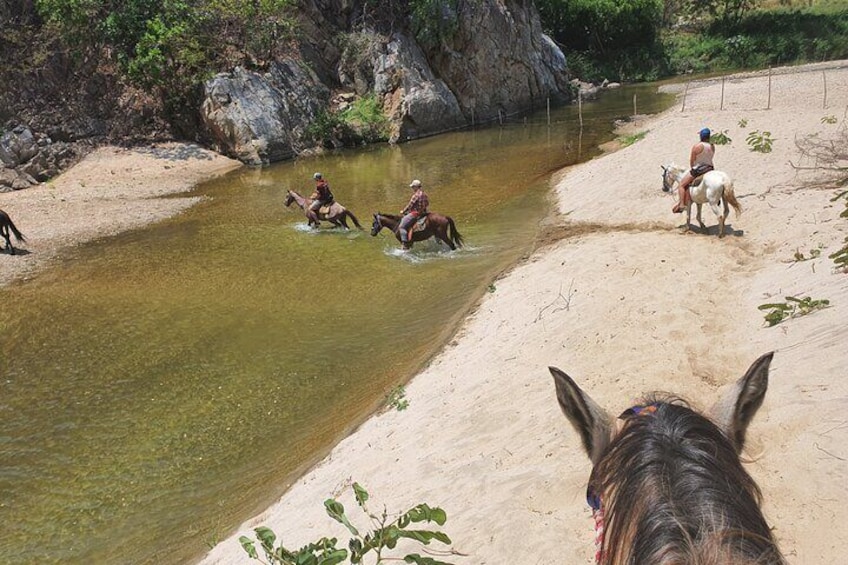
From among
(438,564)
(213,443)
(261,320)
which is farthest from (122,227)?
(438,564)

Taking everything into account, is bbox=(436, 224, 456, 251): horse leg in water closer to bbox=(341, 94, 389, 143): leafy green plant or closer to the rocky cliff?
the rocky cliff

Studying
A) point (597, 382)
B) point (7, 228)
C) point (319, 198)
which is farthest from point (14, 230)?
point (597, 382)

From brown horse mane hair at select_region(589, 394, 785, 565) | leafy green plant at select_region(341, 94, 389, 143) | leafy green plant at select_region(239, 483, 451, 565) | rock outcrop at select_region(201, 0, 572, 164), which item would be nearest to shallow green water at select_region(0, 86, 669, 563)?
leafy green plant at select_region(239, 483, 451, 565)

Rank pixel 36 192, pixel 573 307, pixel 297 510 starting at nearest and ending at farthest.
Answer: pixel 297 510, pixel 573 307, pixel 36 192

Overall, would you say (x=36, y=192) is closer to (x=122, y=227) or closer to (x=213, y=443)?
(x=122, y=227)

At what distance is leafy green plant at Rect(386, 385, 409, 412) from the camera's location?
7.44 m

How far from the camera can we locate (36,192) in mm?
23359

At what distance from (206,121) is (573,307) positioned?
2630 cm

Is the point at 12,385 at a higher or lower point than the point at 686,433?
lower

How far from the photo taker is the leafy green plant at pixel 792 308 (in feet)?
21.3

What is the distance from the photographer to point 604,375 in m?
6.57

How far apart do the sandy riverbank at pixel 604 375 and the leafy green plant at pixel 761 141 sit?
1.18m

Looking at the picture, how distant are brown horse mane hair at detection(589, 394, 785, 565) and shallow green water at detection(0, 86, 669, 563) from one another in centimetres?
534

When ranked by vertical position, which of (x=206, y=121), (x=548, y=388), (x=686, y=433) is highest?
(x=206, y=121)
